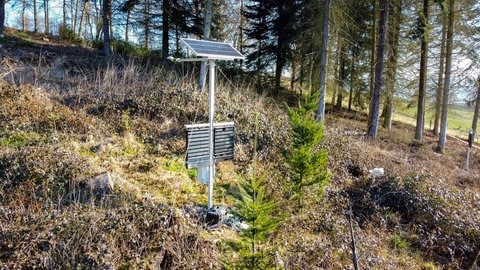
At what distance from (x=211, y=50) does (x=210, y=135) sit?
1.00m

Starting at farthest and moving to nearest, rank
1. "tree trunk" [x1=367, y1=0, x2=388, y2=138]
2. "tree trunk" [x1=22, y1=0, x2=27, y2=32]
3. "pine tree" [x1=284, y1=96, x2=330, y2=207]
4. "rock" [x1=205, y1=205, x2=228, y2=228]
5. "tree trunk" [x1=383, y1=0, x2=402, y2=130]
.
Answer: "tree trunk" [x1=22, y1=0, x2=27, y2=32] < "tree trunk" [x1=383, y1=0, x2=402, y2=130] < "tree trunk" [x1=367, y1=0, x2=388, y2=138] < "pine tree" [x1=284, y1=96, x2=330, y2=207] < "rock" [x1=205, y1=205, x2=228, y2=228]

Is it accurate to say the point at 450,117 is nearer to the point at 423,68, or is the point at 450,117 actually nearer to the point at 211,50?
the point at 423,68

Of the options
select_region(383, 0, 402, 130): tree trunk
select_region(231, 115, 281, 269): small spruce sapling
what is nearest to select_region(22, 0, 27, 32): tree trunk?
select_region(383, 0, 402, 130): tree trunk

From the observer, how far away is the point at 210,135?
372cm

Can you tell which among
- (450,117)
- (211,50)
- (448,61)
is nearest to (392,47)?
(448,61)

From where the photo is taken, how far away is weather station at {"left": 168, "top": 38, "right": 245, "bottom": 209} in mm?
3580

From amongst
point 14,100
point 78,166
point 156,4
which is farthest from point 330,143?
point 156,4

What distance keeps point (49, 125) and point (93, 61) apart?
545 cm

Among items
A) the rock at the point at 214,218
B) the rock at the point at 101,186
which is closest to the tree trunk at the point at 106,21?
the rock at the point at 101,186

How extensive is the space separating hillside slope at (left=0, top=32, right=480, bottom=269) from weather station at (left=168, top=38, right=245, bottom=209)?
0.60 metres

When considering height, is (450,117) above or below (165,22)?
below

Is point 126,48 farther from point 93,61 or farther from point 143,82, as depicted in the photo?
point 143,82

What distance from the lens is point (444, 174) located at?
24.6 feet

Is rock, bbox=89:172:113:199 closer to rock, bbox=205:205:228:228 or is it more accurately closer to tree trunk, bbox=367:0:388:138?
rock, bbox=205:205:228:228
